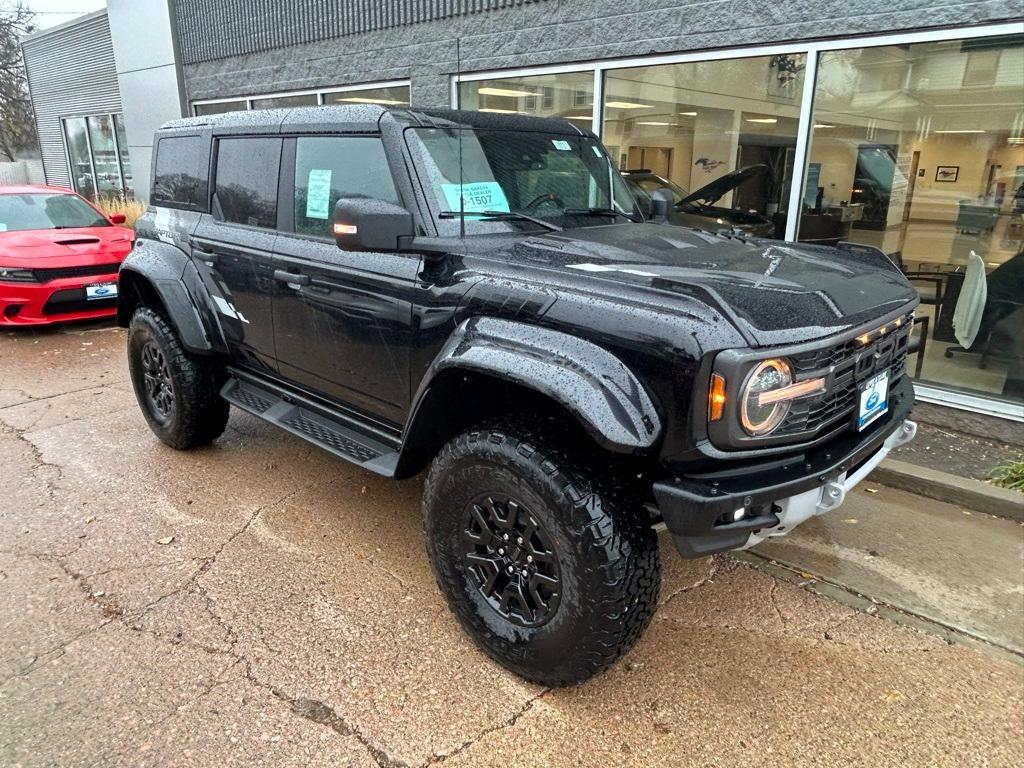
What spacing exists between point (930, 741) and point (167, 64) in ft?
46.8

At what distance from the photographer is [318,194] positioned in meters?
3.36

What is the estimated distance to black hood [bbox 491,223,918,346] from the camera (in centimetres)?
215

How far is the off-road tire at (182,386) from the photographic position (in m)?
4.19

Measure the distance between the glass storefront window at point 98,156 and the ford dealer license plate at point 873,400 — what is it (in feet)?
51.8

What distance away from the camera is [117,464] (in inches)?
175

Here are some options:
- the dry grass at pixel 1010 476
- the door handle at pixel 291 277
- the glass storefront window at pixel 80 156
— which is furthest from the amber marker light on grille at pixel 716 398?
the glass storefront window at pixel 80 156

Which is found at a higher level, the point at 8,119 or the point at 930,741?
the point at 8,119

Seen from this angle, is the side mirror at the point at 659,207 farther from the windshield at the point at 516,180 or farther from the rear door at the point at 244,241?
the rear door at the point at 244,241

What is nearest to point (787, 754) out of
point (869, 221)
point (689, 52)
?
point (869, 221)

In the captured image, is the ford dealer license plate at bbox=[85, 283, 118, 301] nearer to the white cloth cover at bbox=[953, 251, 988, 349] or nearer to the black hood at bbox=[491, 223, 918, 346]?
the black hood at bbox=[491, 223, 918, 346]

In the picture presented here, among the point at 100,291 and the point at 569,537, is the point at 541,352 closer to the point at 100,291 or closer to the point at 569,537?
the point at 569,537

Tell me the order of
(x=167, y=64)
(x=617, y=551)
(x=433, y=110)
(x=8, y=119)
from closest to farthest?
(x=617, y=551) → (x=433, y=110) → (x=167, y=64) → (x=8, y=119)

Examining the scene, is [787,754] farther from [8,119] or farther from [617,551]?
[8,119]

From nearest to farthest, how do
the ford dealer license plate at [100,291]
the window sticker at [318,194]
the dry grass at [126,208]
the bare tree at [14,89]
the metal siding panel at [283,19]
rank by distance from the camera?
the window sticker at [318,194], the ford dealer license plate at [100,291], the metal siding panel at [283,19], the dry grass at [126,208], the bare tree at [14,89]
